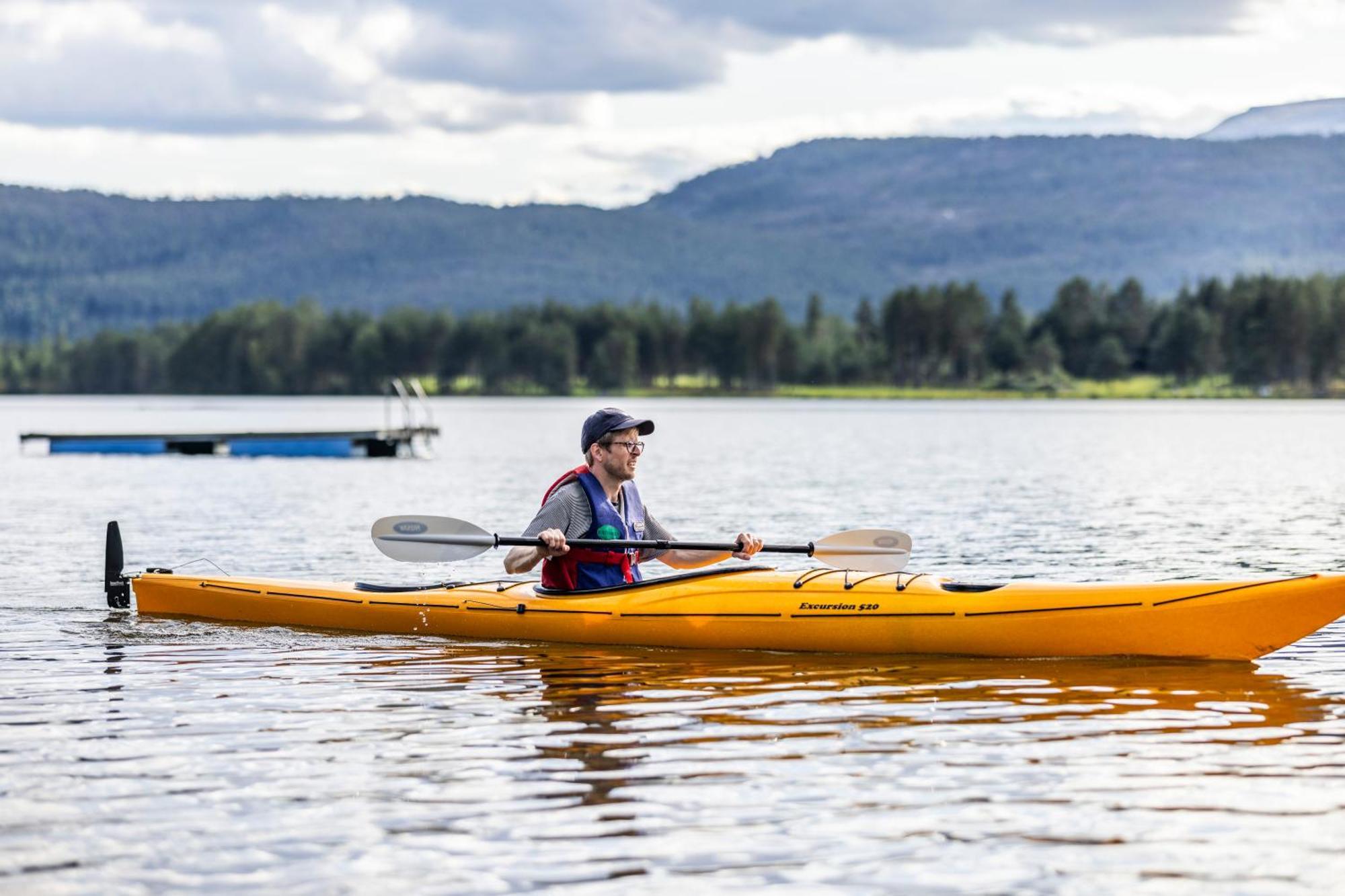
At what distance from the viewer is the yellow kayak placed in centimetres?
1219

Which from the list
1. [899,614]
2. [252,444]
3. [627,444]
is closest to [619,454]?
[627,444]

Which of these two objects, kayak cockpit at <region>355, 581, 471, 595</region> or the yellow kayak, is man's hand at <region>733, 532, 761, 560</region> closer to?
the yellow kayak

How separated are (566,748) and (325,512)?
74.2 ft

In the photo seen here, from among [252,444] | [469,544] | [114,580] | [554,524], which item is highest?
[554,524]

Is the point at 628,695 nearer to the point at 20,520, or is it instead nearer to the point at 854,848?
the point at 854,848

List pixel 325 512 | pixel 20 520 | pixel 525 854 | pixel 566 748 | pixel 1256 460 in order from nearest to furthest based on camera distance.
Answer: pixel 525 854 → pixel 566 748 → pixel 20 520 → pixel 325 512 → pixel 1256 460

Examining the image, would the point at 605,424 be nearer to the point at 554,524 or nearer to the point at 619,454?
the point at 619,454

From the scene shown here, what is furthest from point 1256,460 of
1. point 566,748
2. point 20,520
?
point 566,748

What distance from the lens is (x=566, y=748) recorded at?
32.2 feet

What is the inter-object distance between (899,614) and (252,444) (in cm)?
4630

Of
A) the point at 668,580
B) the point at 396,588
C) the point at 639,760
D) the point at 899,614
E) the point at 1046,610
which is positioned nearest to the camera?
the point at 639,760

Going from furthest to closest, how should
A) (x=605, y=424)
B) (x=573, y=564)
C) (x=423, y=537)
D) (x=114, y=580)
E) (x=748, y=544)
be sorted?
(x=114, y=580) < (x=423, y=537) < (x=573, y=564) < (x=748, y=544) < (x=605, y=424)

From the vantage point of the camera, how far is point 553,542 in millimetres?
→ 12547

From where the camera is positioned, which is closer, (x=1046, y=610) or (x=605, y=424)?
(x=605, y=424)
